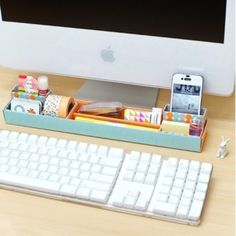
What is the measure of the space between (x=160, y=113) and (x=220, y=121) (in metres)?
0.14

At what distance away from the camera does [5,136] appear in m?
0.97

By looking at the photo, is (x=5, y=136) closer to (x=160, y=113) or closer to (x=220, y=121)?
(x=160, y=113)

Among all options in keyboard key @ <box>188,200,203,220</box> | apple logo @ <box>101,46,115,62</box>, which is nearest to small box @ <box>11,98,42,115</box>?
apple logo @ <box>101,46,115,62</box>

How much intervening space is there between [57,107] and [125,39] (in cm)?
19

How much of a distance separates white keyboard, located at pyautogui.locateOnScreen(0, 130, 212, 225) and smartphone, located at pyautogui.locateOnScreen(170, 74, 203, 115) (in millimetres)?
132

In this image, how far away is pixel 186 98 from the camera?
3.28 ft

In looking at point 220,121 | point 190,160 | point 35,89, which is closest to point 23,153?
point 35,89

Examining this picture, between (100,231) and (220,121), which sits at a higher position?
(220,121)

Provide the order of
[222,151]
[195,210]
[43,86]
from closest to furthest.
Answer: [195,210], [222,151], [43,86]

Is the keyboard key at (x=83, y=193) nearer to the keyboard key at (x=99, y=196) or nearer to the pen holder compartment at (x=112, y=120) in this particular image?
the keyboard key at (x=99, y=196)

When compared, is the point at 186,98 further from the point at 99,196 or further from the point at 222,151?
the point at 99,196

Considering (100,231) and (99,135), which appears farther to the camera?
(99,135)

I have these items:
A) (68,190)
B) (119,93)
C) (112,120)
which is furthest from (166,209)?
(119,93)

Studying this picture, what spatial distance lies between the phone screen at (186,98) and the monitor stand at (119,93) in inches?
2.8
